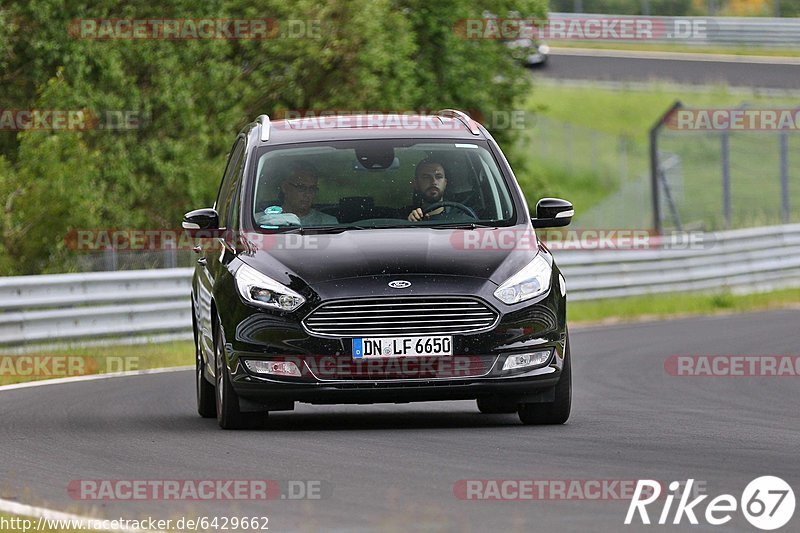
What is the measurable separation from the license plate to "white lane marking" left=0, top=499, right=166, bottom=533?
2867mm

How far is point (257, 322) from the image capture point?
10.4m

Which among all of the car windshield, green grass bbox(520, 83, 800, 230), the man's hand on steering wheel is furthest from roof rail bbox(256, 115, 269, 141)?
green grass bbox(520, 83, 800, 230)

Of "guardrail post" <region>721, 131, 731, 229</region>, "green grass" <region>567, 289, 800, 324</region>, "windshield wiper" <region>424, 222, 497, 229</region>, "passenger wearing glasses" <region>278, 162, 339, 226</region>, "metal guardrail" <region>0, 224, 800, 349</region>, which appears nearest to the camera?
"windshield wiper" <region>424, 222, 497, 229</region>

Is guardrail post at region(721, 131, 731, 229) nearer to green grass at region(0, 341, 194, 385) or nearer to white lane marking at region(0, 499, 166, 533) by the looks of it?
green grass at region(0, 341, 194, 385)

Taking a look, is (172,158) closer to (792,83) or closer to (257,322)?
(257,322)

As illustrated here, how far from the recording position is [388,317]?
33.4 ft

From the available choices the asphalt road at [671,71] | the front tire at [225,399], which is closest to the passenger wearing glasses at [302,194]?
the front tire at [225,399]

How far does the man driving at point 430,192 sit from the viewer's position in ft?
36.8

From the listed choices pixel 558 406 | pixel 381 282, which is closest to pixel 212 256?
pixel 381 282

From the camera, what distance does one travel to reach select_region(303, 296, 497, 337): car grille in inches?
A: 400

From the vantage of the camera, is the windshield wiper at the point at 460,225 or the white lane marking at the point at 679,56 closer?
the windshield wiper at the point at 460,225

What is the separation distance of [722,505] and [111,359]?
39.1ft

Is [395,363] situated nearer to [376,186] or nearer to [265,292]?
[265,292]

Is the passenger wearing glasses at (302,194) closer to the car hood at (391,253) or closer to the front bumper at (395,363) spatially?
the car hood at (391,253)
